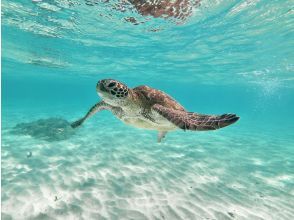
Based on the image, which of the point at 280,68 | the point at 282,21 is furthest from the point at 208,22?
the point at 280,68

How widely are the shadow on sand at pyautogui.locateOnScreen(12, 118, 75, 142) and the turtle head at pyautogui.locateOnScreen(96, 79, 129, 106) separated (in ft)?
31.6

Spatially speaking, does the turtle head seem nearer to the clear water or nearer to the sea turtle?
the sea turtle

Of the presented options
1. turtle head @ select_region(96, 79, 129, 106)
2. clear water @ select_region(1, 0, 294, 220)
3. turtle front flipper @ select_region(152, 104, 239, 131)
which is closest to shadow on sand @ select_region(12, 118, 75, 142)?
clear water @ select_region(1, 0, 294, 220)

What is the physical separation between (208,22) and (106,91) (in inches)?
549

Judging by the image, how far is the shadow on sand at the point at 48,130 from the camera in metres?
13.7

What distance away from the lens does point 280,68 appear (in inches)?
1181

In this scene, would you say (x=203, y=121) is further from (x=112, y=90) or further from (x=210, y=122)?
(x=112, y=90)

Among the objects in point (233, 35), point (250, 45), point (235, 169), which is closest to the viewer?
point (235, 169)

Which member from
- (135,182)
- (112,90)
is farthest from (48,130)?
(112,90)

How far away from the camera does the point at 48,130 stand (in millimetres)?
14445

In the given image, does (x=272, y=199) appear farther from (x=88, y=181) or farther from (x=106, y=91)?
(x=106, y=91)

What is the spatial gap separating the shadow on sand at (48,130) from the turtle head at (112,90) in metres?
9.64

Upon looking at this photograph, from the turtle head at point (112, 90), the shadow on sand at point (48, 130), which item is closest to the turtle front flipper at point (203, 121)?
the turtle head at point (112, 90)

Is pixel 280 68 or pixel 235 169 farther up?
pixel 280 68
